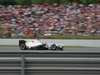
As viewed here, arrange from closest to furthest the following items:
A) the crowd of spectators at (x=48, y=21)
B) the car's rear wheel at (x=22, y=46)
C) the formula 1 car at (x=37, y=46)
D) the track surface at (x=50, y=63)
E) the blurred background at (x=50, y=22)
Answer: the track surface at (x=50, y=63) < the formula 1 car at (x=37, y=46) < the car's rear wheel at (x=22, y=46) < the blurred background at (x=50, y=22) < the crowd of spectators at (x=48, y=21)

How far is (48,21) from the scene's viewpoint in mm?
25469

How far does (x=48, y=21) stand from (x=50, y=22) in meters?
0.20

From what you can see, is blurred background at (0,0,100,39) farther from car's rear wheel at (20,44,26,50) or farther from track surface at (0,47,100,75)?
track surface at (0,47,100,75)

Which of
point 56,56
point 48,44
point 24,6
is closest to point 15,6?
point 24,6

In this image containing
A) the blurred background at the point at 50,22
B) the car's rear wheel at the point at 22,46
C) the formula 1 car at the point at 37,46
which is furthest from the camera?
the blurred background at the point at 50,22

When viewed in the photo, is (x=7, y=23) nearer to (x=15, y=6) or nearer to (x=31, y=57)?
(x=15, y=6)

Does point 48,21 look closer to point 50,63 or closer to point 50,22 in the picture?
point 50,22

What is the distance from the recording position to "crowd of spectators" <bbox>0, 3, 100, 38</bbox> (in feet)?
81.0

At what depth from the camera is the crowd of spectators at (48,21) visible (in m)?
24.7

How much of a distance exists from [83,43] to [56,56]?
14890mm

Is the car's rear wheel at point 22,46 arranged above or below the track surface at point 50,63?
below

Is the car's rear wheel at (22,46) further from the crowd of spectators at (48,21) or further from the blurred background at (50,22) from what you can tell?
the crowd of spectators at (48,21)

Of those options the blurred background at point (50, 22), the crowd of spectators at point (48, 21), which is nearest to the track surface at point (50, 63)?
the blurred background at point (50, 22)

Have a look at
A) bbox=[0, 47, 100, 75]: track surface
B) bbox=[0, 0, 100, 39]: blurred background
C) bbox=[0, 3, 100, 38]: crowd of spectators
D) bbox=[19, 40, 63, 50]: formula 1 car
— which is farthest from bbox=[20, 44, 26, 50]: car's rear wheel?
bbox=[0, 47, 100, 75]: track surface
